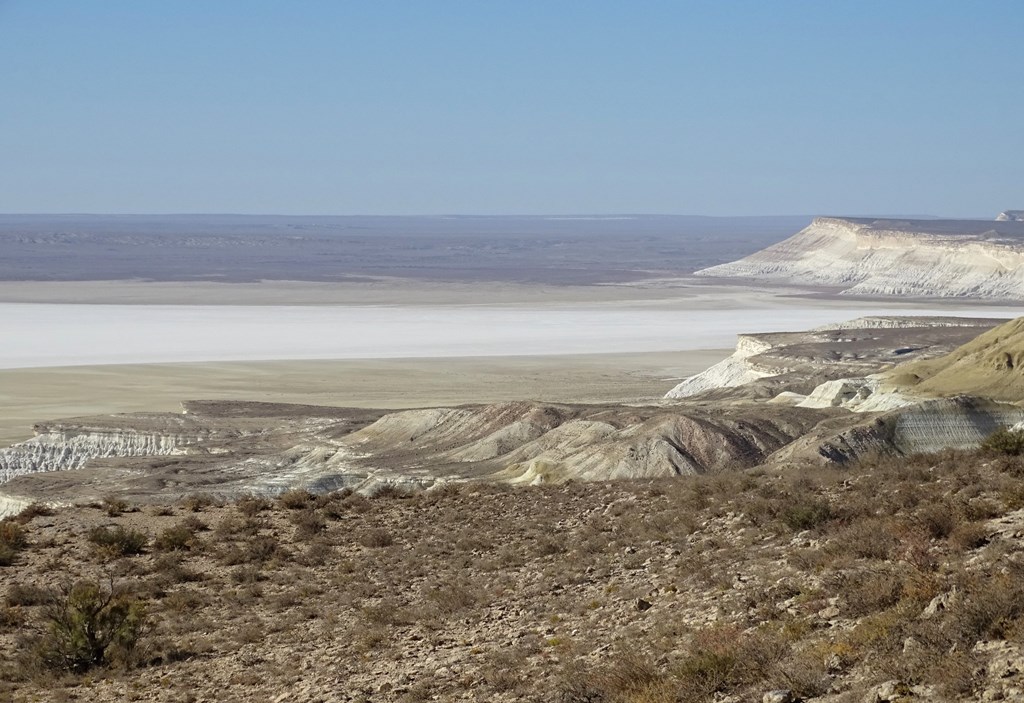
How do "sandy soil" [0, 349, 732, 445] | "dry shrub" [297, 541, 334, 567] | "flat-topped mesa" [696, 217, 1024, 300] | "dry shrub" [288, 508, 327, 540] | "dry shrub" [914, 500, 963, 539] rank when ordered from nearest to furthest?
"dry shrub" [914, 500, 963, 539]
"dry shrub" [297, 541, 334, 567]
"dry shrub" [288, 508, 327, 540]
"sandy soil" [0, 349, 732, 445]
"flat-topped mesa" [696, 217, 1024, 300]

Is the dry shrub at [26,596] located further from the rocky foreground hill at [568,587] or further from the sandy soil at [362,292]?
the sandy soil at [362,292]

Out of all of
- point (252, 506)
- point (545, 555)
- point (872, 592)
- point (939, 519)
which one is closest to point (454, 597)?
point (545, 555)

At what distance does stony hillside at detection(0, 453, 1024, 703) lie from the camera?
10117mm

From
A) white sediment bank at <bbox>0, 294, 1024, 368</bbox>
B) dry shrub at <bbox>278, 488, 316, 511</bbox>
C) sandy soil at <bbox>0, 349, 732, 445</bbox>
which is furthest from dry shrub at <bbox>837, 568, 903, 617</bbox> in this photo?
white sediment bank at <bbox>0, 294, 1024, 368</bbox>

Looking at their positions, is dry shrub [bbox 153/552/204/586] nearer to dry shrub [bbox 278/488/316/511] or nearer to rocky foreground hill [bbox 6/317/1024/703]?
rocky foreground hill [bbox 6/317/1024/703]

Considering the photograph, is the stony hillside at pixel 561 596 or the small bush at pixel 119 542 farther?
the small bush at pixel 119 542

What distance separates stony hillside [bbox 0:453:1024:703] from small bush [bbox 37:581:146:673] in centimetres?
3

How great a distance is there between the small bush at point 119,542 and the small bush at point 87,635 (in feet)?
13.4

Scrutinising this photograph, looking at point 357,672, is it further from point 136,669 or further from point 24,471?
point 24,471

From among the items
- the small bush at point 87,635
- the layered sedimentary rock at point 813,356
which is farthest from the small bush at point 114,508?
the layered sedimentary rock at point 813,356

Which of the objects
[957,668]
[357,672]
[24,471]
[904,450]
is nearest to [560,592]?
[357,672]

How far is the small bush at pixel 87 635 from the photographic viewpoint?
14.3 m

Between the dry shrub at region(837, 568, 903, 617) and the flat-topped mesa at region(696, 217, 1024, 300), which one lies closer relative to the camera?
the dry shrub at region(837, 568, 903, 617)

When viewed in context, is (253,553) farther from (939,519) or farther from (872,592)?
(872,592)
